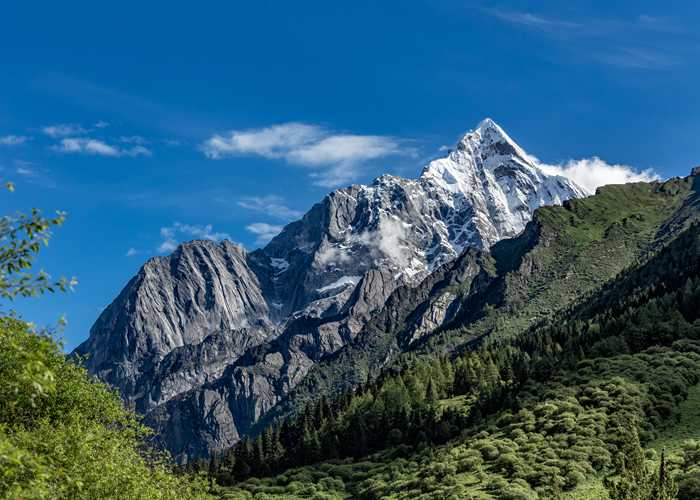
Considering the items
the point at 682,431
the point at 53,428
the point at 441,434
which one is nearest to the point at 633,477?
the point at 53,428

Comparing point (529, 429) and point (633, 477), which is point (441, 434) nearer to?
point (529, 429)

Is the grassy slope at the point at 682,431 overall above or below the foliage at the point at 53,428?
below

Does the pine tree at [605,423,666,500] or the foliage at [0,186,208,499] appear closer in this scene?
the foliage at [0,186,208,499]

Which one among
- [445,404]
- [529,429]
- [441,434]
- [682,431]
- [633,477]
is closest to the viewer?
[633,477]

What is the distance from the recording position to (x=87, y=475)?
34.3 metres

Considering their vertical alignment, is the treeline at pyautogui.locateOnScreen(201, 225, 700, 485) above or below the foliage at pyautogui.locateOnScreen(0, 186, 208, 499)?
above

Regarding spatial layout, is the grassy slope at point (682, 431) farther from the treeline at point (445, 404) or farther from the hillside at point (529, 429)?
the treeline at point (445, 404)

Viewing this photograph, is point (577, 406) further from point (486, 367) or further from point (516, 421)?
point (486, 367)

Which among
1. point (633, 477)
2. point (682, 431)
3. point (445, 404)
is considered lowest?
point (633, 477)

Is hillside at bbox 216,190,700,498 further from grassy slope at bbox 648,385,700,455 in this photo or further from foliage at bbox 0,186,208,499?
foliage at bbox 0,186,208,499

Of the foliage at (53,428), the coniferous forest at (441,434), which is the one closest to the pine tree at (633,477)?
the coniferous forest at (441,434)

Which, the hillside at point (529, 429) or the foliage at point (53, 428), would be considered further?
the hillside at point (529, 429)

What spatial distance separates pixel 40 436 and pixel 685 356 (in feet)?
415

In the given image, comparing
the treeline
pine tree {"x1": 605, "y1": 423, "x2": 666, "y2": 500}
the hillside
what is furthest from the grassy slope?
pine tree {"x1": 605, "y1": 423, "x2": 666, "y2": 500}
